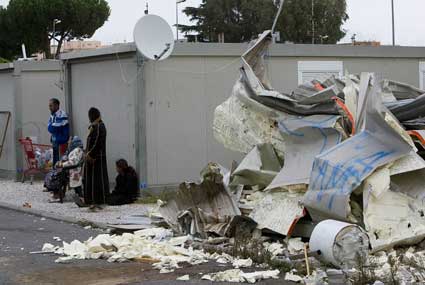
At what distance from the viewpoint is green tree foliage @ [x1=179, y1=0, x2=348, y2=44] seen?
60.9 metres

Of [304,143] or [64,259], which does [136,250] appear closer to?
[64,259]

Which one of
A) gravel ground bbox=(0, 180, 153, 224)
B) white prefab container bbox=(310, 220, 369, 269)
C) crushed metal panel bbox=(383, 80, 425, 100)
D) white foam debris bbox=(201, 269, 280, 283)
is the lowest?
gravel ground bbox=(0, 180, 153, 224)

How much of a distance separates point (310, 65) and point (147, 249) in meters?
8.14

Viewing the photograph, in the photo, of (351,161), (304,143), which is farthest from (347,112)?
(351,161)

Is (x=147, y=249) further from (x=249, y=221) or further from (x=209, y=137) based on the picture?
(x=209, y=137)

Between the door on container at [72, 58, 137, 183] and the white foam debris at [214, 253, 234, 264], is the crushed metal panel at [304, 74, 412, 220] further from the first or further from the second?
the door on container at [72, 58, 137, 183]

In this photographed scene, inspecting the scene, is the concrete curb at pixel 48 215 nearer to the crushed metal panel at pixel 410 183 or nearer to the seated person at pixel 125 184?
the seated person at pixel 125 184

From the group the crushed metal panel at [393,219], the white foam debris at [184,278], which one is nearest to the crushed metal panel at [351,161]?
the crushed metal panel at [393,219]

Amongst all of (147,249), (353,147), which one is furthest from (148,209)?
(353,147)

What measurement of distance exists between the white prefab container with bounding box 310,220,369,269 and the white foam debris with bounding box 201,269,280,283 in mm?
582

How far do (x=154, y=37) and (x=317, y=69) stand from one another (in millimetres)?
4154

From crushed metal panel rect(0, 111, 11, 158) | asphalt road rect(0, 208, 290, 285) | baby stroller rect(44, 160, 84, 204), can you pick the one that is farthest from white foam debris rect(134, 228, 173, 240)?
crushed metal panel rect(0, 111, 11, 158)

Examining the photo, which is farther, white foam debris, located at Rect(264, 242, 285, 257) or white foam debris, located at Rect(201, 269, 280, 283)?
white foam debris, located at Rect(264, 242, 285, 257)

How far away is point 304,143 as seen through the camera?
1073cm
